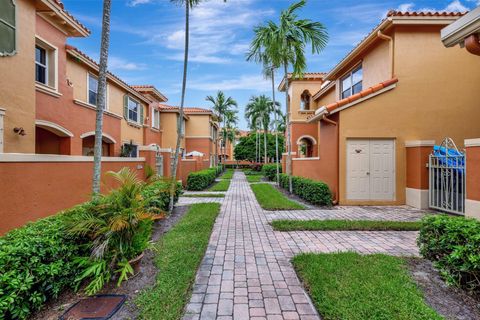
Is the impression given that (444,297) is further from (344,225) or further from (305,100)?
(305,100)

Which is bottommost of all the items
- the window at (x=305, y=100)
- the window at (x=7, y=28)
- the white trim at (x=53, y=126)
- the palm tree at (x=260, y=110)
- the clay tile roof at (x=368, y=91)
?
the white trim at (x=53, y=126)

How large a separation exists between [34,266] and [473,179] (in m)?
8.55

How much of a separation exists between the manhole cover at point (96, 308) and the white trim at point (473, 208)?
748cm

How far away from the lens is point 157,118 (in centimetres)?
2281

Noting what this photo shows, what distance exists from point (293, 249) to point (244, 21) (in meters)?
11.9

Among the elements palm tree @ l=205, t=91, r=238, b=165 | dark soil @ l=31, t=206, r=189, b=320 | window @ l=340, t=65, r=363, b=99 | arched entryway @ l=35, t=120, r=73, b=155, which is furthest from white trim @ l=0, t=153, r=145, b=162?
palm tree @ l=205, t=91, r=238, b=165

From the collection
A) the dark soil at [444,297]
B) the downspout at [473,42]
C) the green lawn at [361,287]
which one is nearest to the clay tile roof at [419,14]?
the downspout at [473,42]

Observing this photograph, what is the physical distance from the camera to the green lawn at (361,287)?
113 inches

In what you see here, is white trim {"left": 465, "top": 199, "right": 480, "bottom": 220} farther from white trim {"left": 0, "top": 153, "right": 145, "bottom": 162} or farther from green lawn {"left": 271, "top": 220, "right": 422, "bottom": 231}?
white trim {"left": 0, "top": 153, "right": 145, "bottom": 162}

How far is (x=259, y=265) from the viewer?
4.34 metres

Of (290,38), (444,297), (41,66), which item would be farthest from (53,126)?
(444,297)

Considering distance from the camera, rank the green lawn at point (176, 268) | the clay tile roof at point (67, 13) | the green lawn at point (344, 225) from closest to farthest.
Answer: the green lawn at point (176, 268) → the green lawn at point (344, 225) → the clay tile roof at point (67, 13)

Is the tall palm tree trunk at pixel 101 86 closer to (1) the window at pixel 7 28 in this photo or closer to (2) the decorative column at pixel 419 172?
(1) the window at pixel 7 28

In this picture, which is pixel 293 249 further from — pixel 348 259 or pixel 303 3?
pixel 303 3
